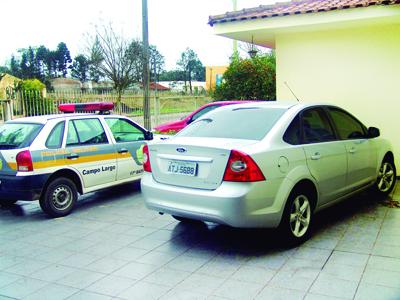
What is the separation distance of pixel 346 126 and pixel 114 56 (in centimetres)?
2407

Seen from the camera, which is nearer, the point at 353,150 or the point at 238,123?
the point at 238,123

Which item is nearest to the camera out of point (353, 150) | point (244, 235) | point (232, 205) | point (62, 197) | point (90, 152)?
point (232, 205)

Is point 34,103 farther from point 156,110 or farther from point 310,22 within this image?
point 310,22

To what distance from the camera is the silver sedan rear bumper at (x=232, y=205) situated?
4.34m

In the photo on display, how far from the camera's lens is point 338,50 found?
8695mm

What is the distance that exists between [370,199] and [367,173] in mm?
865

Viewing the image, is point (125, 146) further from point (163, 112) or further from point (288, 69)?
point (163, 112)

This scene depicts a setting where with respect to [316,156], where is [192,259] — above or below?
below

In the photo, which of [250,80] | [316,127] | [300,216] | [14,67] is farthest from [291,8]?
[14,67]

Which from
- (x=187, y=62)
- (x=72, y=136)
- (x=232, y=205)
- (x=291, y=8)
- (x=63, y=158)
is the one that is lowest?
(x=232, y=205)

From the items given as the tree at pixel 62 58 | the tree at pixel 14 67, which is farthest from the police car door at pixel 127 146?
the tree at pixel 62 58

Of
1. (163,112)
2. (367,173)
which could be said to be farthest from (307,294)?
(163,112)

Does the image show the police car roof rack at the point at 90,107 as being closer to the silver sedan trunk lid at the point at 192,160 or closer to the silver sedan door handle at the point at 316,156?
the silver sedan trunk lid at the point at 192,160

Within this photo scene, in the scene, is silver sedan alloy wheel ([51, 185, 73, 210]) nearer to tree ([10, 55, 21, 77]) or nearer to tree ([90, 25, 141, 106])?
tree ([90, 25, 141, 106])
